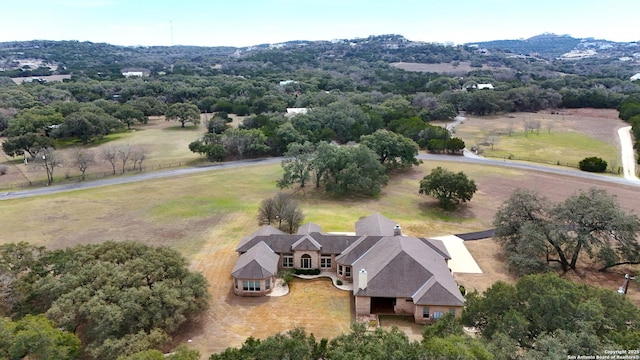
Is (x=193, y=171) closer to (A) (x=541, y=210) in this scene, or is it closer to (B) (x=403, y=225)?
(B) (x=403, y=225)

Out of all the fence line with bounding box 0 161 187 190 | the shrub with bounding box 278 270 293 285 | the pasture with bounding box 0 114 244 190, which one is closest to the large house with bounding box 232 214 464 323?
the shrub with bounding box 278 270 293 285

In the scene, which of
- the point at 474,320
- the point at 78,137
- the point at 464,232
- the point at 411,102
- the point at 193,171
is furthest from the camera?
the point at 411,102

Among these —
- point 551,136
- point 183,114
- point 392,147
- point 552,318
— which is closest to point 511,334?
point 552,318

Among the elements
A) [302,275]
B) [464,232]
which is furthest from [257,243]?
[464,232]

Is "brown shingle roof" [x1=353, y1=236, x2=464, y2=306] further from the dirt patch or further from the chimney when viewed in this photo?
the dirt patch

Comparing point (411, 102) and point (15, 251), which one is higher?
point (411, 102)

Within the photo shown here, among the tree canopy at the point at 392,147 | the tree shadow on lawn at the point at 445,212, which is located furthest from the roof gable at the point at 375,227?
the tree canopy at the point at 392,147
